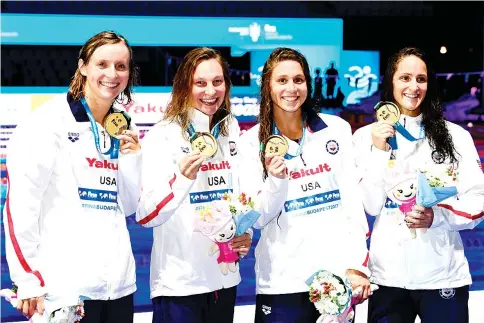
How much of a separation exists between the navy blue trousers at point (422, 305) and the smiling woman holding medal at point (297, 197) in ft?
0.87

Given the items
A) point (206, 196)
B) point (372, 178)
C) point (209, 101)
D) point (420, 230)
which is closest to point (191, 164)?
point (206, 196)

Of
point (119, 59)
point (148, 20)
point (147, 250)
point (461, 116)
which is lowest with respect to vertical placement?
point (147, 250)

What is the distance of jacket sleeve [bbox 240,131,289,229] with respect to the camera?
12.2 ft

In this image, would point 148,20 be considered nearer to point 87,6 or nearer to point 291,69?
point 87,6

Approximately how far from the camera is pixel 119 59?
143 inches

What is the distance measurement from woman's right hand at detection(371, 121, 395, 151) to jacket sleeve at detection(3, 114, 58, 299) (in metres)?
1.71

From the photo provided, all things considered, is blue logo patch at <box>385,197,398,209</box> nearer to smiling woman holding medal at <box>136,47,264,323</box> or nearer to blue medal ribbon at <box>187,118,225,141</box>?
smiling woman holding medal at <box>136,47,264,323</box>

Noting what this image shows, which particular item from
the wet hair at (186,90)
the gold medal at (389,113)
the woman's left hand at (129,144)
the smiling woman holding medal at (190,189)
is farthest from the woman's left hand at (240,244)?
the gold medal at (389,113)

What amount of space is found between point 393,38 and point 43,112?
314 inches

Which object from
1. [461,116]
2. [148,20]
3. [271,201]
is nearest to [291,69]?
[271,201]

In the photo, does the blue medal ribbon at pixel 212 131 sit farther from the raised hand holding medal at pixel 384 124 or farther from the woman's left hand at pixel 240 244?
the raised hand holding medal at pixel 384 124

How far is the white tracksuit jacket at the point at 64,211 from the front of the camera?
3348 millimetres

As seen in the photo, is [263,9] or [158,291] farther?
[263,9]

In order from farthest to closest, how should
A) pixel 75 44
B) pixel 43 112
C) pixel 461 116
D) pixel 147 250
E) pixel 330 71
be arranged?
1. pixel 461 116
2. pixel 330 71
3. pixel 75 44
4. pixel 147 250
5. pixel 43 112
